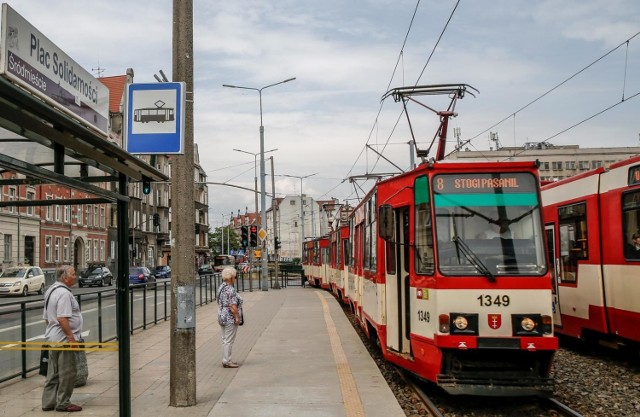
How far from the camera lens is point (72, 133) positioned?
497 cm

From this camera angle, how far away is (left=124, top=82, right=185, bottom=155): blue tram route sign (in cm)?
727

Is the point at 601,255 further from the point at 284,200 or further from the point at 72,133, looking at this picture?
the point at 284,200

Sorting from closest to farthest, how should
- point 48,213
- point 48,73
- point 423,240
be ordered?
point 48,73 → point 48,213 → point 423,240

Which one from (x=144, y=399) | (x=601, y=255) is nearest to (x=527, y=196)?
(x=601, y=255)

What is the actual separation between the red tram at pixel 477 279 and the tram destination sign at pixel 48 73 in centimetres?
395

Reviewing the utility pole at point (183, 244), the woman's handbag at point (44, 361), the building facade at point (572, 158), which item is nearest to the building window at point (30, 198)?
the utility pole at point (183, 244)

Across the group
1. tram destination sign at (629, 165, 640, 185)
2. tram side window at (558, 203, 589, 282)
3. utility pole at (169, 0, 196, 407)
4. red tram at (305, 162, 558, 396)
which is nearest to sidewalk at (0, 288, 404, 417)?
utility pole at (169, 0, 196, 407)

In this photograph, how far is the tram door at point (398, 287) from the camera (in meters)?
9.41

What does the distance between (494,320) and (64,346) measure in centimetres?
480

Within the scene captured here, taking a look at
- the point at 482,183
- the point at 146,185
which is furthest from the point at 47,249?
the point at 482,183

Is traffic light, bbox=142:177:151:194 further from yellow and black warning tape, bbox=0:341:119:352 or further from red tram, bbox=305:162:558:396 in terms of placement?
A: red tram, bbox=305:162:558:396

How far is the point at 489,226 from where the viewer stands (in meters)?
8.12

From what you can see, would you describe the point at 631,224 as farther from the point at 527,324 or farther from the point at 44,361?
the point at 44,361

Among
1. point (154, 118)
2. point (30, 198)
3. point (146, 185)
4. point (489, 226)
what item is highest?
point (154, 118)
